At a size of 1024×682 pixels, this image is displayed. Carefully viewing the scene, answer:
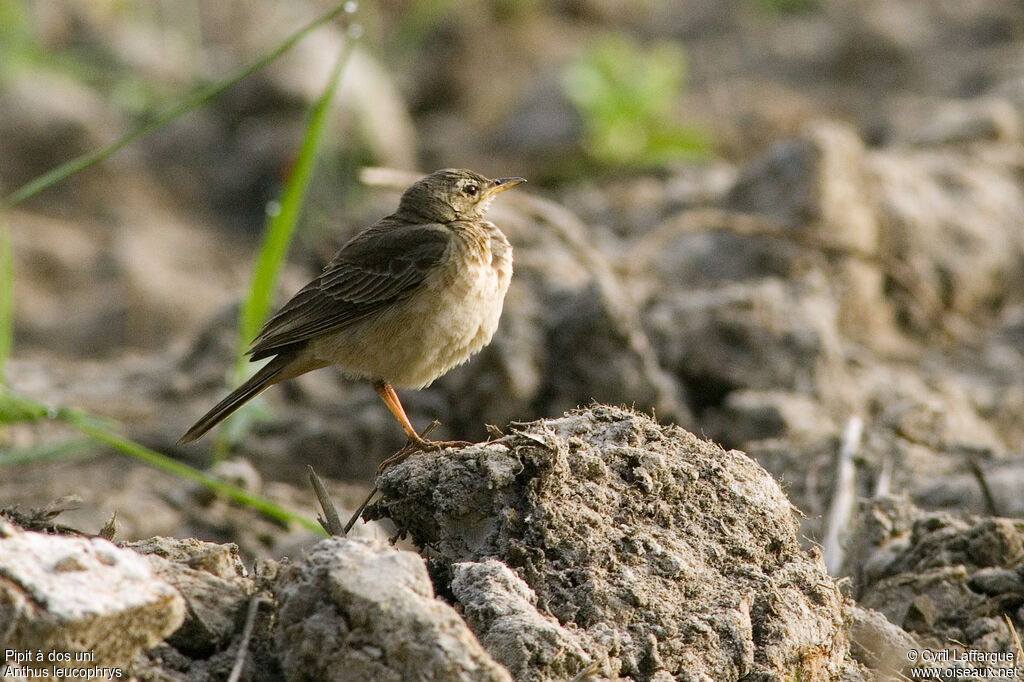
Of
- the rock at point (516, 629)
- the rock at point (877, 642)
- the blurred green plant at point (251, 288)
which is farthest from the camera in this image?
the blurred green plant at point (251, 288)

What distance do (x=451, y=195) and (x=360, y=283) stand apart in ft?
1.87

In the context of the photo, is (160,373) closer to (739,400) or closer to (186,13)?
(739,400)

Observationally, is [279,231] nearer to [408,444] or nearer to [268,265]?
[268,265]

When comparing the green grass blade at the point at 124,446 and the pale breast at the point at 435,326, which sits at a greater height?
the pale breast at the point at 435,326

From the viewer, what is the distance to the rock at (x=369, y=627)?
2.64 m

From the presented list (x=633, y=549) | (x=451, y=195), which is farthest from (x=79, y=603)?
(x=451, y=195)

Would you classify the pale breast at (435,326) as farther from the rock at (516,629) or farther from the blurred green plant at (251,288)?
the rock at (516,629)

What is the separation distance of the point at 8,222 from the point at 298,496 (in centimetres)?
564

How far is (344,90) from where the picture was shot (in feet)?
38.3

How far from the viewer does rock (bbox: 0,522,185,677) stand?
260cm

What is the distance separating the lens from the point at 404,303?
15.9 ft
